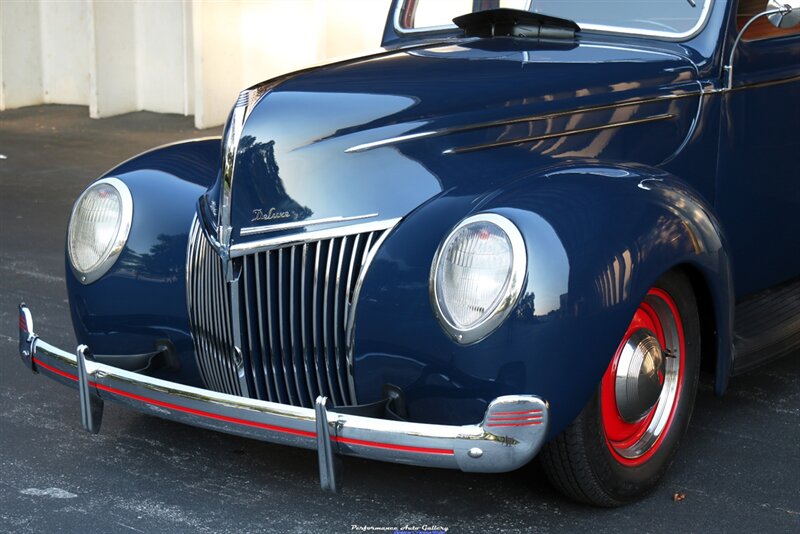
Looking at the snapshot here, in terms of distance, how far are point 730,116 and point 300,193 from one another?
1598 millimetres

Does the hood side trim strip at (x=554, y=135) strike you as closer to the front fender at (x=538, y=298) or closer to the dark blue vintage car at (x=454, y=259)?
the dark blue vintage car at (x=454, y=259)

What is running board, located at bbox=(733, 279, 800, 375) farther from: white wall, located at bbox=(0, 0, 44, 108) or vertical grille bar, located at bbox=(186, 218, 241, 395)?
white wall, located at bbox=(0, 0, 44, 108)

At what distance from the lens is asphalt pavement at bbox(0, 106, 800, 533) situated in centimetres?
308

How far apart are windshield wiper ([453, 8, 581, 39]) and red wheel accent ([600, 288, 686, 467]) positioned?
1053 millimetres

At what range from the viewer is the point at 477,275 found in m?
2.72

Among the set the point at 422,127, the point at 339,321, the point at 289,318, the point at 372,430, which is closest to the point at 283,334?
the point at 289,318

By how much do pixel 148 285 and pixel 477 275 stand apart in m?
1.08

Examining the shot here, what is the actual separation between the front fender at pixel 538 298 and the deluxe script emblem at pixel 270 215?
0.95 feet

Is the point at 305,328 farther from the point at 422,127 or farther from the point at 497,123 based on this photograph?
the point at 497,123

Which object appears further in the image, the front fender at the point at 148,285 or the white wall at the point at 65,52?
the white wall at the point at 65,52

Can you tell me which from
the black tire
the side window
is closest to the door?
the side window

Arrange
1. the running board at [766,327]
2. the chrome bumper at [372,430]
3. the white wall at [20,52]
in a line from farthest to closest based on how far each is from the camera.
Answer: the white wall at [20,52]
the running board at [766,327]
the chrome bumper at [372,430]

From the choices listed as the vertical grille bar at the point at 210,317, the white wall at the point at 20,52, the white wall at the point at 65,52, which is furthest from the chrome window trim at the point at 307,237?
the white wall at the point at 20,52

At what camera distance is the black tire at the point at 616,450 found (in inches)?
116
